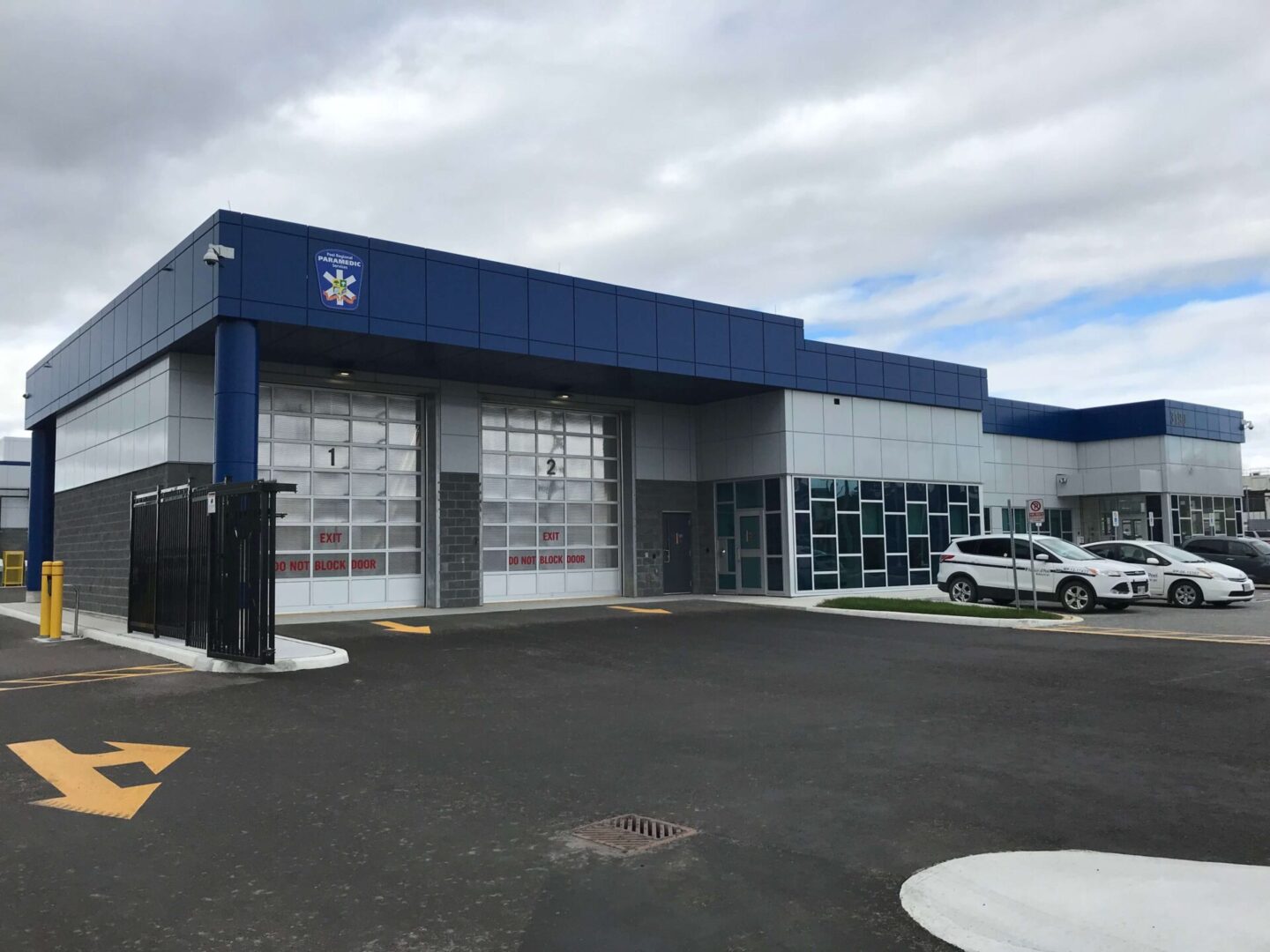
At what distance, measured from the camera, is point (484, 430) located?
24.7m

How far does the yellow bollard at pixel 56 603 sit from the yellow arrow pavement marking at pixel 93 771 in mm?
9922

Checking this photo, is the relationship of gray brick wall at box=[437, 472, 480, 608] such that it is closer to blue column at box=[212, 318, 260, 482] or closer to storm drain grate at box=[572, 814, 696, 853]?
blue column at box=[212, 318, 260, 482]

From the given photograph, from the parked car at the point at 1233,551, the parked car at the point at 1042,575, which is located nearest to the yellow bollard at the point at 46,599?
the parked car at the point at 1042,575

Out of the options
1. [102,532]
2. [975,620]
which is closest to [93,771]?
[975,620]

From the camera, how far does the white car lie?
21.9 m

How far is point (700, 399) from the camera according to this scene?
2742 cm

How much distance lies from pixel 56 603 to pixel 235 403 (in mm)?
4767

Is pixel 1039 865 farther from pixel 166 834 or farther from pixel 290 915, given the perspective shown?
pixel 166 834

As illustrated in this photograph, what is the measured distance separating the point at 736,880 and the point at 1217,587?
20882 millimetres

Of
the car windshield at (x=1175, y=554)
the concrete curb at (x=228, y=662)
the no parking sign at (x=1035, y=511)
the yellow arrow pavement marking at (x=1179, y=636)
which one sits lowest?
the yellow arrow pavement marking at (x=1179, y=636)

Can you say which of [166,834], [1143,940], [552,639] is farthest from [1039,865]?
[552,639]

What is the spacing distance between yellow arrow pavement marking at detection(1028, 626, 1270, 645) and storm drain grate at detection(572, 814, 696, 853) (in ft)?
40.3

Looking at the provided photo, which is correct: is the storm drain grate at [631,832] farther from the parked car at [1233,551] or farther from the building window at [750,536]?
the parked car at [1233,551]

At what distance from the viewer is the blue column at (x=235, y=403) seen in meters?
16.9
